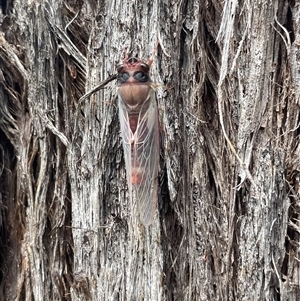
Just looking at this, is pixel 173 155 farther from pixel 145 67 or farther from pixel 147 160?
pixel 145 67

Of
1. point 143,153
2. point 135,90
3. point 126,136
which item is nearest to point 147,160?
point 143,153

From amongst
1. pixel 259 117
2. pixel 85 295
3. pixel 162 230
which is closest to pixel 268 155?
pixel 259 117

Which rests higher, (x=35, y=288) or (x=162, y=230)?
(x=162, y=230)

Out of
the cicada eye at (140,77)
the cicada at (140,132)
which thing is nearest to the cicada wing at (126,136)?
the cicada at (140,132)

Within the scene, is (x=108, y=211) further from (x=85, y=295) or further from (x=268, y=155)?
(x=268, y=155)

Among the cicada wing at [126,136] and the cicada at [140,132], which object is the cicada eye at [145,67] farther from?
the cicada wing at [126,136]
